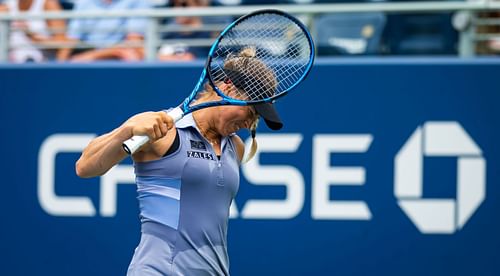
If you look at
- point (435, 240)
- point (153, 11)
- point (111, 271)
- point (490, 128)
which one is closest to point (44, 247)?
point (111, 271)

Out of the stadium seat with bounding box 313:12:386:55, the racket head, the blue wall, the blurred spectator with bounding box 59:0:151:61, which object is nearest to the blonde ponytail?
the racket head

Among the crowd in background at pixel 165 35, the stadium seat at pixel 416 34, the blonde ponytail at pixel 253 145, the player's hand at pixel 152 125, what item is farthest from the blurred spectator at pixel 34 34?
the player's hand at pixel 152 125

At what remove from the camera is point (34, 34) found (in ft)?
21.0

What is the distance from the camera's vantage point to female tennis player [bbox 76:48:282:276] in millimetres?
3248

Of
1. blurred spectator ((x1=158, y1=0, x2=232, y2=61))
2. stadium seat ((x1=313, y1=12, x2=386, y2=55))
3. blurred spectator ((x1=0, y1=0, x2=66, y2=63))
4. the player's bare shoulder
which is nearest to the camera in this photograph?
the player's bare shoulder

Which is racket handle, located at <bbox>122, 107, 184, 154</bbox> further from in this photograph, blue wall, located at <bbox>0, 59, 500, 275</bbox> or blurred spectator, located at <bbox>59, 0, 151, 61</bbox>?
blurred spectator, located at <bbox>59, 0, 151, 61</bbox>

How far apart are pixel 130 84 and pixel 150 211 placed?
7.93ft

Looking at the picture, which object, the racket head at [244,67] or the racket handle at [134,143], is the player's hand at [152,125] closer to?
the racket handle at [134,143]

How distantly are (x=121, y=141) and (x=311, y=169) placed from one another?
2.44 m

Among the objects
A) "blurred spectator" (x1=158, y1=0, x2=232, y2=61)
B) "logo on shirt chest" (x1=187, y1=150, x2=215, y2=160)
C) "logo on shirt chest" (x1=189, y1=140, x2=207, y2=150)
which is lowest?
"logo on shirt chest" (x1=187, y1=150, x2=215, y2=160)

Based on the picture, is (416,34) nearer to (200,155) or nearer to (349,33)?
(349,33)

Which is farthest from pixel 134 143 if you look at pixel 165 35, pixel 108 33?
pixel 165 35

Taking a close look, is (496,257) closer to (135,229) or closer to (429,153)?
(429,153)

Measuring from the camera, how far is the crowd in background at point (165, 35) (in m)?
5.71
